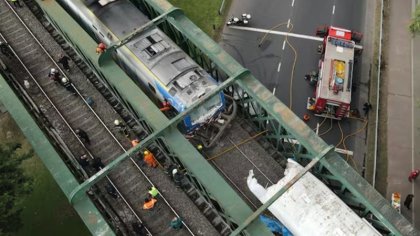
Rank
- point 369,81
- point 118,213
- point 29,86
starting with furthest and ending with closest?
point 369,81
point 29,86
point 118,213

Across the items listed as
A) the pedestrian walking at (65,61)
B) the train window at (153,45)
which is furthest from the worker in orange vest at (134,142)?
the pedestrian walking at (65,61)

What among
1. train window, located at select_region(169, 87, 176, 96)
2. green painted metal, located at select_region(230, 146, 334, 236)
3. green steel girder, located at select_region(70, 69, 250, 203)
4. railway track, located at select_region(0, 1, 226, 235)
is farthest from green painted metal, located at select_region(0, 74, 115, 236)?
train window, located at select_region(169, 87, 176, 96)

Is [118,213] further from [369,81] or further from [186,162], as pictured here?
[369,81]

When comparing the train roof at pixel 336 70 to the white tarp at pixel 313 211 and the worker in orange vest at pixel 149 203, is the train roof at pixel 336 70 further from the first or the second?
the worker in orange vest at pixel 149 203

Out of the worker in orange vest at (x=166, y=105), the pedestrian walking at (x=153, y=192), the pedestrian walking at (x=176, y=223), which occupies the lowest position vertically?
the pedestrian walking at (x=176, y=223)

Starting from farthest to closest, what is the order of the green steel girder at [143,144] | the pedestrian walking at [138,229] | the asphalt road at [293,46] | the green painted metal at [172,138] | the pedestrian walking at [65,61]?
1. the asphalt road at [293,46]
2. the pedestrian walking at [65,61]
3. the pedestrian walking at [138,229]
4. the green steel girder at [143,144]
5. the green painted metal at [172,138]

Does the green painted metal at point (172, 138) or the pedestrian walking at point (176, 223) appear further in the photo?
the pedestrian walking at point (176, 223)

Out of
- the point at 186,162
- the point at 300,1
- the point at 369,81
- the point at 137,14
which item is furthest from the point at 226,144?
the point at 300,1
